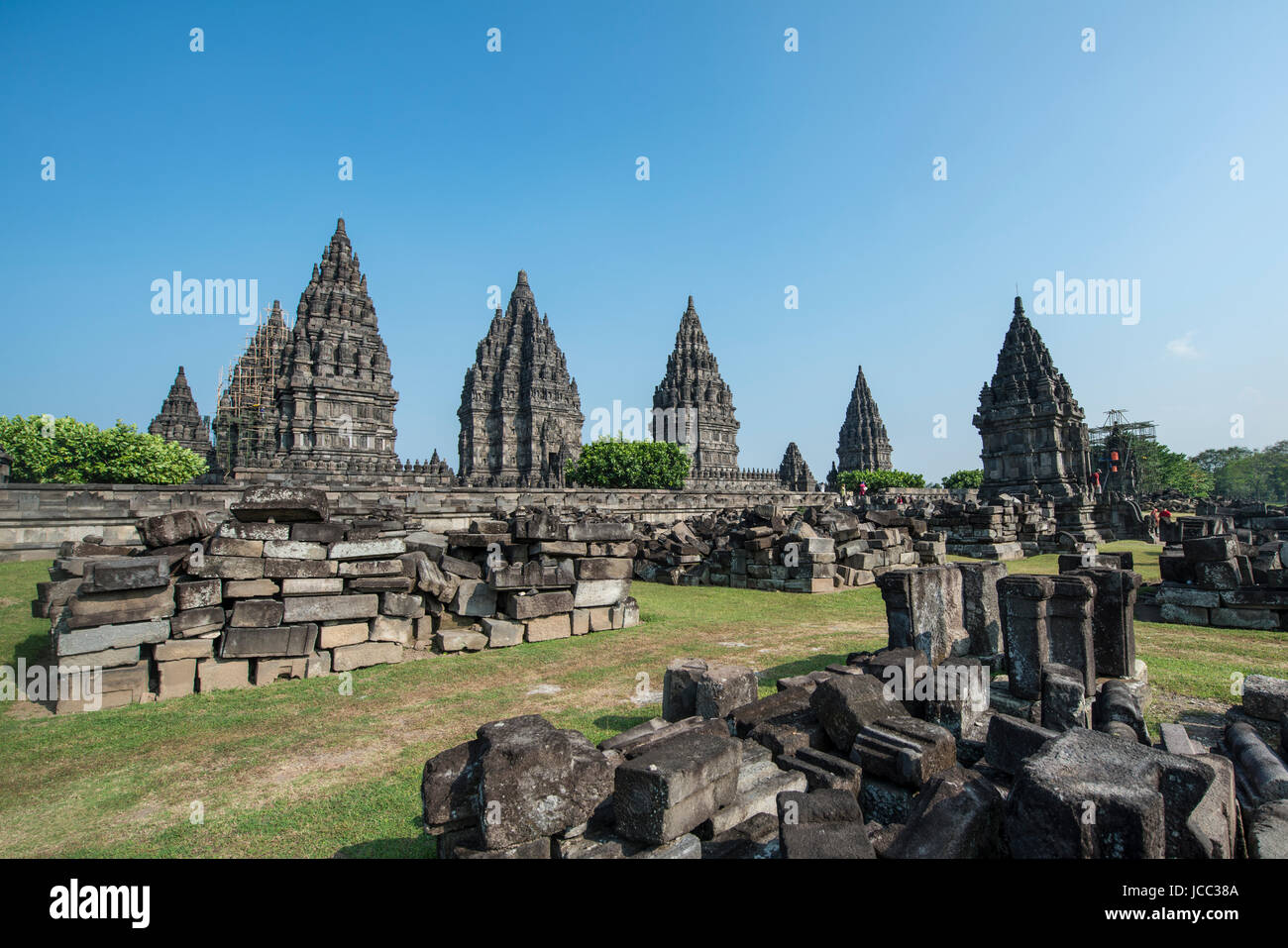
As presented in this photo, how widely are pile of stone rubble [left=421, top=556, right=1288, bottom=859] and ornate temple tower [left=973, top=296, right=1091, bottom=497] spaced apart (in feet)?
105

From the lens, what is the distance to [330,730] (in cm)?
500

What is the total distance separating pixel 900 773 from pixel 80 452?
1706 inches

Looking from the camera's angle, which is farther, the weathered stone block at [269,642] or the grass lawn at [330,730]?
the weathered stone block at [269,642]

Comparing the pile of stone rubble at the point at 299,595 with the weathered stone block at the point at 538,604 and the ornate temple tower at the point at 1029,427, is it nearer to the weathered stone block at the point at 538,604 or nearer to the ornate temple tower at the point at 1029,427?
the weathered stone block at the point at 538,604

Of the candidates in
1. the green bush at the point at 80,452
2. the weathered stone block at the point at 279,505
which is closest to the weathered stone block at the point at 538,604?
the weathered stone block at the point at 279,505

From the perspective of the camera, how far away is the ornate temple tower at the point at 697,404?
228ft

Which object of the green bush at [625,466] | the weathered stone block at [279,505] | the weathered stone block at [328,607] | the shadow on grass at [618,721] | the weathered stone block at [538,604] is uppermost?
the green bush at [625,466]

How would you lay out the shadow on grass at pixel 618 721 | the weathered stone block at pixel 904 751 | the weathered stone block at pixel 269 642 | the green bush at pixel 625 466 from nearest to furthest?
the weathered stone block at pixel 904 751
the shadow on grass at pixel 618 721
the weathered stone block at pixel 269 642
the green bush at pixel 625 466

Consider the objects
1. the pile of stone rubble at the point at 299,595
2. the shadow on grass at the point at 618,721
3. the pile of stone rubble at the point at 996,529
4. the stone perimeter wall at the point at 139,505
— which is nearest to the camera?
the shadow on grass at the point at 618,721

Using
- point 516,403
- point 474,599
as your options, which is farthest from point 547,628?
point 516,403

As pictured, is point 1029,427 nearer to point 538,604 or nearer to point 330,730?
point 538,604

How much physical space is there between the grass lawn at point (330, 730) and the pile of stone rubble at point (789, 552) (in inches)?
153

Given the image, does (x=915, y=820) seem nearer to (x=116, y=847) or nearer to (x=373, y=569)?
(x=116, y=847)
